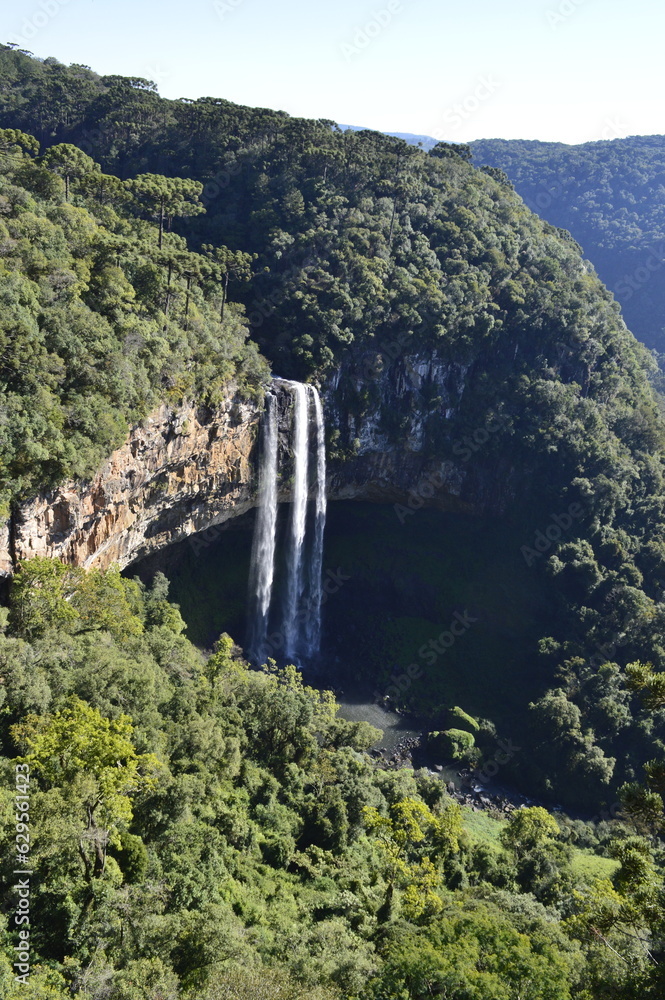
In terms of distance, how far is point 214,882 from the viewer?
16.5 m

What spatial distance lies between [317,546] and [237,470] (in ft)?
25.5

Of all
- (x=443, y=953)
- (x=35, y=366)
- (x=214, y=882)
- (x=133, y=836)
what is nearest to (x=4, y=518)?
(x=35, y=366)

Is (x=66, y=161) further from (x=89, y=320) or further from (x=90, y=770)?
(x=90, y=770)

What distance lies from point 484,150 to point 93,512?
368 feet

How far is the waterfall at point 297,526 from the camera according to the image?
A: 3825 cm

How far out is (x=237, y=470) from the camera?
36.1m

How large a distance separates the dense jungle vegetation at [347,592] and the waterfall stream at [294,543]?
1964mm

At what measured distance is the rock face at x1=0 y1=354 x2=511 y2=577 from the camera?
979 inches

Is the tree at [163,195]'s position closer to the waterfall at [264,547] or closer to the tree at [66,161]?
the tree at [66,161]
